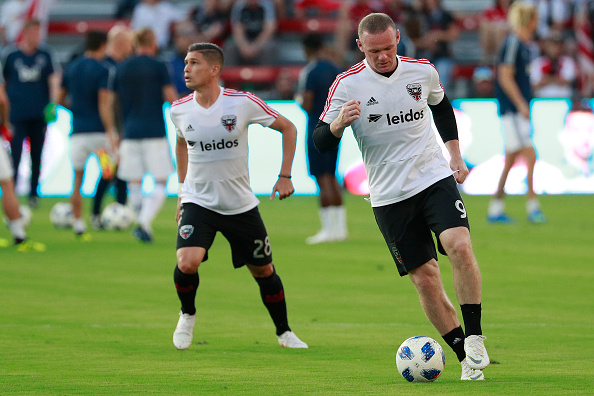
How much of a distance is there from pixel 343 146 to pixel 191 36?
225 inches

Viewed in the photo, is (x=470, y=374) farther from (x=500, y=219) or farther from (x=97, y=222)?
(x=97, y=222)

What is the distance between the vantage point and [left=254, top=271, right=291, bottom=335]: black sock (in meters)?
7.54

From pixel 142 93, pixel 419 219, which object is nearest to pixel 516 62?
pixel 142 93

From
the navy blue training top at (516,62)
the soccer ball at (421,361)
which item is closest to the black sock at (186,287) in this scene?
the soccer ball at (421,361)

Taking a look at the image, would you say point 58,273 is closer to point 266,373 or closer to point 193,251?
point 193,251

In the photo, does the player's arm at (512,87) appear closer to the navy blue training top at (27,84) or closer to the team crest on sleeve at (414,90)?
the navy blue training top at (27,84)

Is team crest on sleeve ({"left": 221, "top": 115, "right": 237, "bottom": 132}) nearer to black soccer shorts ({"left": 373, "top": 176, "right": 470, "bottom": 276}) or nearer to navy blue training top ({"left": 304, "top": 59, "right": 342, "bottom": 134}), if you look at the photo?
→ black soccer shorts ({"left": 373, "top": 176, "right": 470, "bottom": 276})

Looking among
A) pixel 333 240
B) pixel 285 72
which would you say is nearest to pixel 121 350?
pixel 333 240

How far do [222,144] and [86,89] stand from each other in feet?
23.7

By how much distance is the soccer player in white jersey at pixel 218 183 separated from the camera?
7.46m

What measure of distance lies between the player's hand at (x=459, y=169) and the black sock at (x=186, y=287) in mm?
1974

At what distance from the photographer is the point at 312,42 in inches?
557

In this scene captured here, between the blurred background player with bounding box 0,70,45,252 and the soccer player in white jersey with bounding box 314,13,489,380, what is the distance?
268 inches

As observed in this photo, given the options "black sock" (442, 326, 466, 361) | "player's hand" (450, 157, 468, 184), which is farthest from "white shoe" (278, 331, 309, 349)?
"player's hand" (450, 157, 468, 184)
